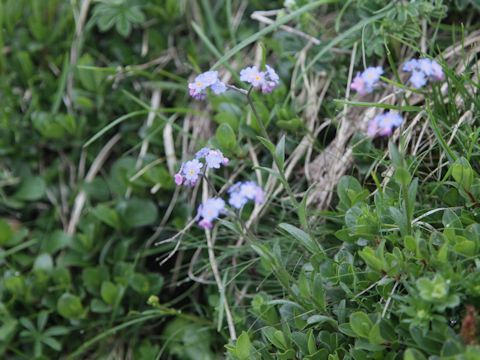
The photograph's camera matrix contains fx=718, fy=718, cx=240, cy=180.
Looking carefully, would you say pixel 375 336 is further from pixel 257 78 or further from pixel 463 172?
pixel 257 78

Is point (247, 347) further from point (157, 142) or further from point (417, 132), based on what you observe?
point (157, 142)

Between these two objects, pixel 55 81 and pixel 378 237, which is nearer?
pixel 378 237

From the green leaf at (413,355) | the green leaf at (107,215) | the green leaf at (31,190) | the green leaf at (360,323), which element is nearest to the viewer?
the green leaf at (413,355)

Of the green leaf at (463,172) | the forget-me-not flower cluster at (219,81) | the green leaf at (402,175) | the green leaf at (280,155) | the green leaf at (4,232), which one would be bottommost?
the green leaf at (4,232)

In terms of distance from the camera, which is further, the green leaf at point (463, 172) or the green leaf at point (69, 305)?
the green leaf at point (69, 305)

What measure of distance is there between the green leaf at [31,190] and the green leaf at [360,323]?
141cm

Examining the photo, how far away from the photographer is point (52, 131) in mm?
2521

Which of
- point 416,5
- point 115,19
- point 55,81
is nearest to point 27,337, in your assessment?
point 55,81

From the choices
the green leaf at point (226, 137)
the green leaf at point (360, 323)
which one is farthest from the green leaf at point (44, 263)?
the green leaf at point (360, 323)

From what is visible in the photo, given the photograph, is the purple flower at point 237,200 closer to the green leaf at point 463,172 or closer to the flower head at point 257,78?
the flower head at point 257,78

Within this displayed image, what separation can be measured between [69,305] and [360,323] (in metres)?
1.07

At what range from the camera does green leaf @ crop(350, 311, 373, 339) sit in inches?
58.5

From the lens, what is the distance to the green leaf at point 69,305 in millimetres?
2211

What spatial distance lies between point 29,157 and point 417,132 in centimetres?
140
